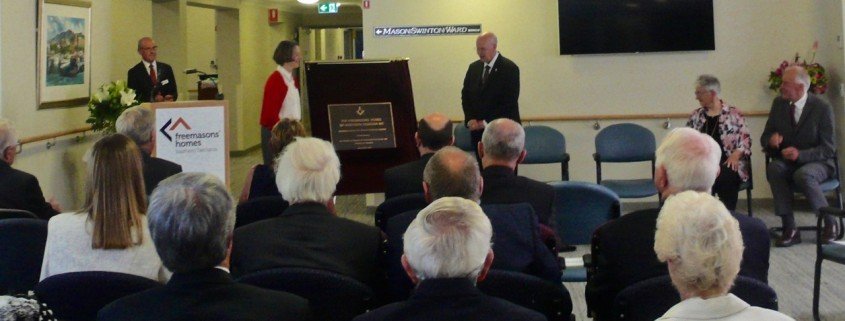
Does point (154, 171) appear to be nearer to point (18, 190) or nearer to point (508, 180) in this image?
point (18, 190)

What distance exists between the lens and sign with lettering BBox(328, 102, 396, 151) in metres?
8.76

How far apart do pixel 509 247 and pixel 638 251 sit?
17.9 inches

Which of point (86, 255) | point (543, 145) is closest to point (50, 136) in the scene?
point (543, 145)

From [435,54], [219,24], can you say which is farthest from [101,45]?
[219,24]

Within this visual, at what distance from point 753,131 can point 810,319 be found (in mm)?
4249

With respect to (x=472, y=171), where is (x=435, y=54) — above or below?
above

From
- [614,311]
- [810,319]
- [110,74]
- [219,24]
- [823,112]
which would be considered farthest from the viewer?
A: [219,24]

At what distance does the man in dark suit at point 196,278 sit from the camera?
233 centimetres

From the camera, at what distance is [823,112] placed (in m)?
7.70

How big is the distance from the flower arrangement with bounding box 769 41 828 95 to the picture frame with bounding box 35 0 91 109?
21.2ft

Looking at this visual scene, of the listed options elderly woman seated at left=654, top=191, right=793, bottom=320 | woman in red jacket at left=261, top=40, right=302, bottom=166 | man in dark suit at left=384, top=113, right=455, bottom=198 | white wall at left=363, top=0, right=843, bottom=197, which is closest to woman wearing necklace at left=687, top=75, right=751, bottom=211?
white wall at left=363, top=0, right=843, bottom=197

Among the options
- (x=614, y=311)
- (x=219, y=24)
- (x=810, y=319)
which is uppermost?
(x=219, y=24)

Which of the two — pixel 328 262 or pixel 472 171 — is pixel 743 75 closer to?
pixel 472 171

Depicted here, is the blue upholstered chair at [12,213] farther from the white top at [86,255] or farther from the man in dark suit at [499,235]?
the man in dark suit at [499,235]
